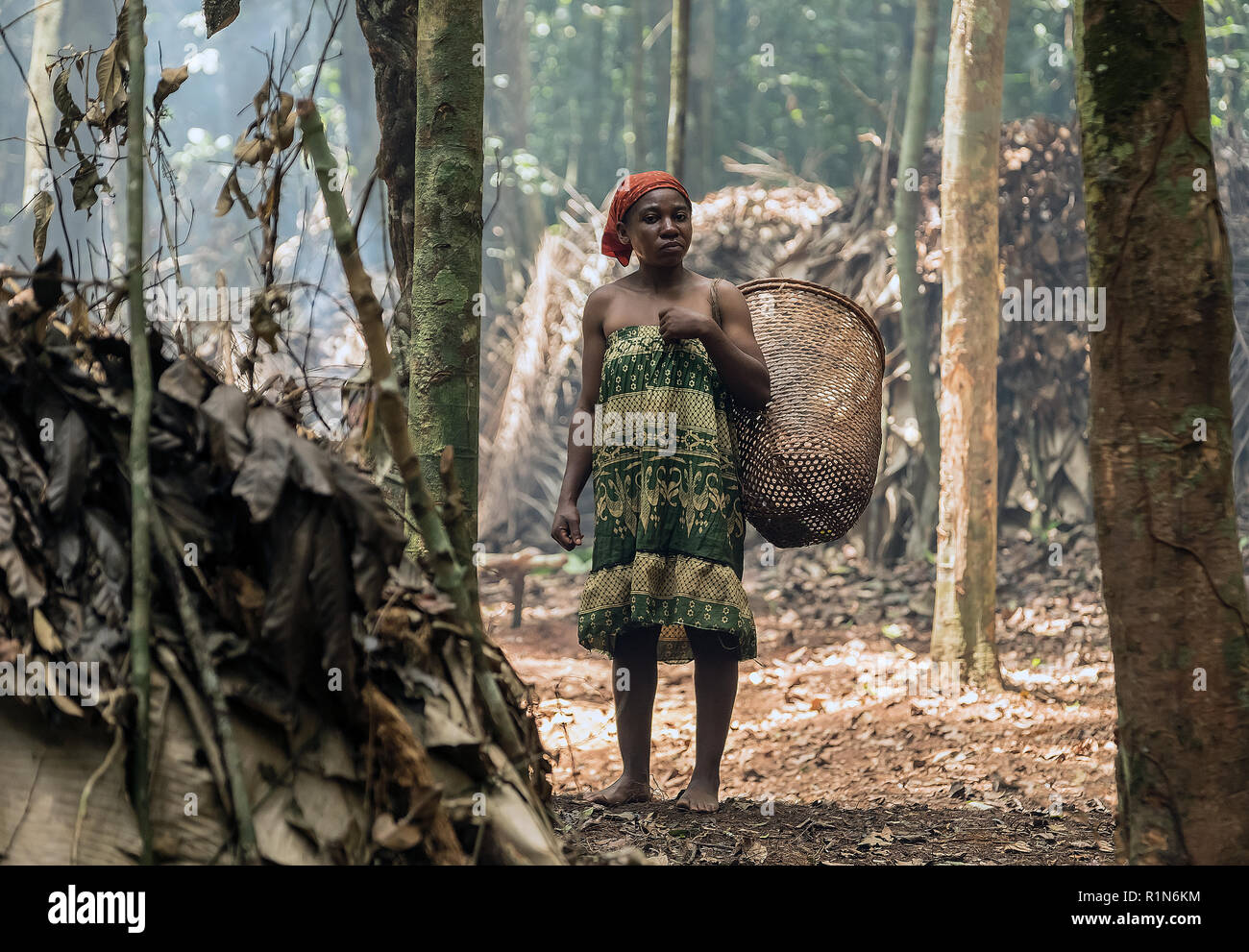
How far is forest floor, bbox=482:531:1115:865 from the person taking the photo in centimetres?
311

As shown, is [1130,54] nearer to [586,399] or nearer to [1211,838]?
[1211,838]

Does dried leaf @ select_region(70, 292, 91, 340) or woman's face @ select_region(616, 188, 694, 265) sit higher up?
woman's face @ select_region(616, 188, 694, 265)

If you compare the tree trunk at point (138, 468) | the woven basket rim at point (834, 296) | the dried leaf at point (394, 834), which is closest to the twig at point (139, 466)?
the tree trunk at point (138, 468)

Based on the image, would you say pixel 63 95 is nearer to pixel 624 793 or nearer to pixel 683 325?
pixel 683 325

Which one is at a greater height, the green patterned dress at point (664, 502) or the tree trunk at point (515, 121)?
the tree trunk at point (515, 121)

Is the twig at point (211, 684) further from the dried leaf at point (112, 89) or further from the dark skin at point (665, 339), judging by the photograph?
the dark skin at point (665, 339)

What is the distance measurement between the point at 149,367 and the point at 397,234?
174 centimetres

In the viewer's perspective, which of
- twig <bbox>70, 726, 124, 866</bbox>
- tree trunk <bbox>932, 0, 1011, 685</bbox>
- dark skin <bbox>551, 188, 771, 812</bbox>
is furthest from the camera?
tree trunk <bbox>932, 0, 1011, 685</bbox>

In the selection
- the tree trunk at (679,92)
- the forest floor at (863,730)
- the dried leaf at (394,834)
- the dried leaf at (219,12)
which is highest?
the tree trunk at (679,92)

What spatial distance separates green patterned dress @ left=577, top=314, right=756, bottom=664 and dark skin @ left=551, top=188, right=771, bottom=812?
0.21 feet

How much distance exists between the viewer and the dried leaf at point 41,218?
8.14 feet

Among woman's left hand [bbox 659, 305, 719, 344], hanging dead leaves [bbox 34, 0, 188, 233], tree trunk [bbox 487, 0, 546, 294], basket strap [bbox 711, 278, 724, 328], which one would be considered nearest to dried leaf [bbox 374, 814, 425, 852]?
hanging dead leaves [bbox 34, 0, 188, 233]

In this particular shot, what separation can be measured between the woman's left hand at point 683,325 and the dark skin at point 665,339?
0.04m

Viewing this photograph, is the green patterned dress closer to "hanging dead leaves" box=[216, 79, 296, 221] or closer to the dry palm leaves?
"hanging dead leaves" box=[216, 79, 296, 221]
